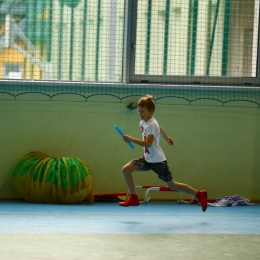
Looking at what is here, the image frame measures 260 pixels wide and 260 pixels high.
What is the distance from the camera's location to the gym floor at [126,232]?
380 centimetres

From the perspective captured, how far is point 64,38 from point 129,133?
4.11ft

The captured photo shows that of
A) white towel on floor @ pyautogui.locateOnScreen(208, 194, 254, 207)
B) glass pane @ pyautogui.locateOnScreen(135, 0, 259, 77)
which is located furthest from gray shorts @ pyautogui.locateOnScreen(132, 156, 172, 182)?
glass pane @ pyautogui.locateOnScreen(135, 0, 259, 77)

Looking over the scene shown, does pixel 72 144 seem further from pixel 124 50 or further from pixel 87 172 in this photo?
pixel 124 50

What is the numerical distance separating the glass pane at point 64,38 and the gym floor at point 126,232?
1.49 metres

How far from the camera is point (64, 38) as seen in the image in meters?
6.68

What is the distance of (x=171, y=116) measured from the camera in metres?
6.71

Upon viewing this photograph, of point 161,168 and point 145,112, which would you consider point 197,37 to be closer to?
point 145,112

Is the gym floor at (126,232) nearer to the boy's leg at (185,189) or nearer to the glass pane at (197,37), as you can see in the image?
the boy's leg at (185,189)

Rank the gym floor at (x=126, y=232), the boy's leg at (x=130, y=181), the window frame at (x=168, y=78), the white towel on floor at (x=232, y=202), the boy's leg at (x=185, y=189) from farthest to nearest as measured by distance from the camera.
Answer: the window frame at (x=168, y=78) → the white towel on floor at (x=232, y=202) → the boy's leg at (x=185, y=189) → the boy's leg at (x=130, y=181) → the gym floor at (x=126, y=232)

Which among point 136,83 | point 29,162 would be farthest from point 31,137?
point 136,83

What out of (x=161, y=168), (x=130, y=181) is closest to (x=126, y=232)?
(x=130, y=181)

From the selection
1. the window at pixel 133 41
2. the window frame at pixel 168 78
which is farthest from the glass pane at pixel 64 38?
the window frame at pixel 168 78

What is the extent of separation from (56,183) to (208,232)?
2.04 m

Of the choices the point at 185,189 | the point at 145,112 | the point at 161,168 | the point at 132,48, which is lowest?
the point at 185,189
